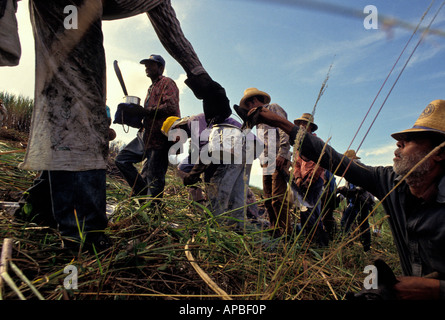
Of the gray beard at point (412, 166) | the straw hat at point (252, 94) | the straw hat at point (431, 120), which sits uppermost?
the straw hat at point (252, 94)

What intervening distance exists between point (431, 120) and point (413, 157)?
0.81 ft

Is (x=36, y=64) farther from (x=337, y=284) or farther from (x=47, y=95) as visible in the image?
(x=337, y=284)

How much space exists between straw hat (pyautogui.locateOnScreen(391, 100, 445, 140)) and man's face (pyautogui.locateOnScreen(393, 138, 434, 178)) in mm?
76

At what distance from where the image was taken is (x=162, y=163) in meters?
→ 3.51

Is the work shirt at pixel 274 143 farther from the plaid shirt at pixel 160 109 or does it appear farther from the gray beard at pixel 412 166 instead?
the gray beard at pixel 412 166

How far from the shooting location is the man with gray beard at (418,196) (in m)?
1.28

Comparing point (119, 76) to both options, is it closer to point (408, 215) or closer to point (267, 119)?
point (267, 119)

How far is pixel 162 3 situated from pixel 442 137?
1802 mm

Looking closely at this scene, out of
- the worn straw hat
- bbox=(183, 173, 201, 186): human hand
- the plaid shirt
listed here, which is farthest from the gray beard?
the plaid shirt

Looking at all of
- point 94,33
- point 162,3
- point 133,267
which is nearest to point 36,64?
point 94,33

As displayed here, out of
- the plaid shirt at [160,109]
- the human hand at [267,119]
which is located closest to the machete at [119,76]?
the plaid shirt at [160,109]

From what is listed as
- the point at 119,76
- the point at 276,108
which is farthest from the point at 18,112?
the point at 276,108

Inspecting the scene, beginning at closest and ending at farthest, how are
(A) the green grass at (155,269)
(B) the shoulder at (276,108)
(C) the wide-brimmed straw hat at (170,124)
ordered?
(A) the green grass at (155,269) → (C) the wide-brimmed straw hat at (170,124) → (B) the shoulder at (276,108)

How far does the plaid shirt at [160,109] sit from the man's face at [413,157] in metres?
2.75
